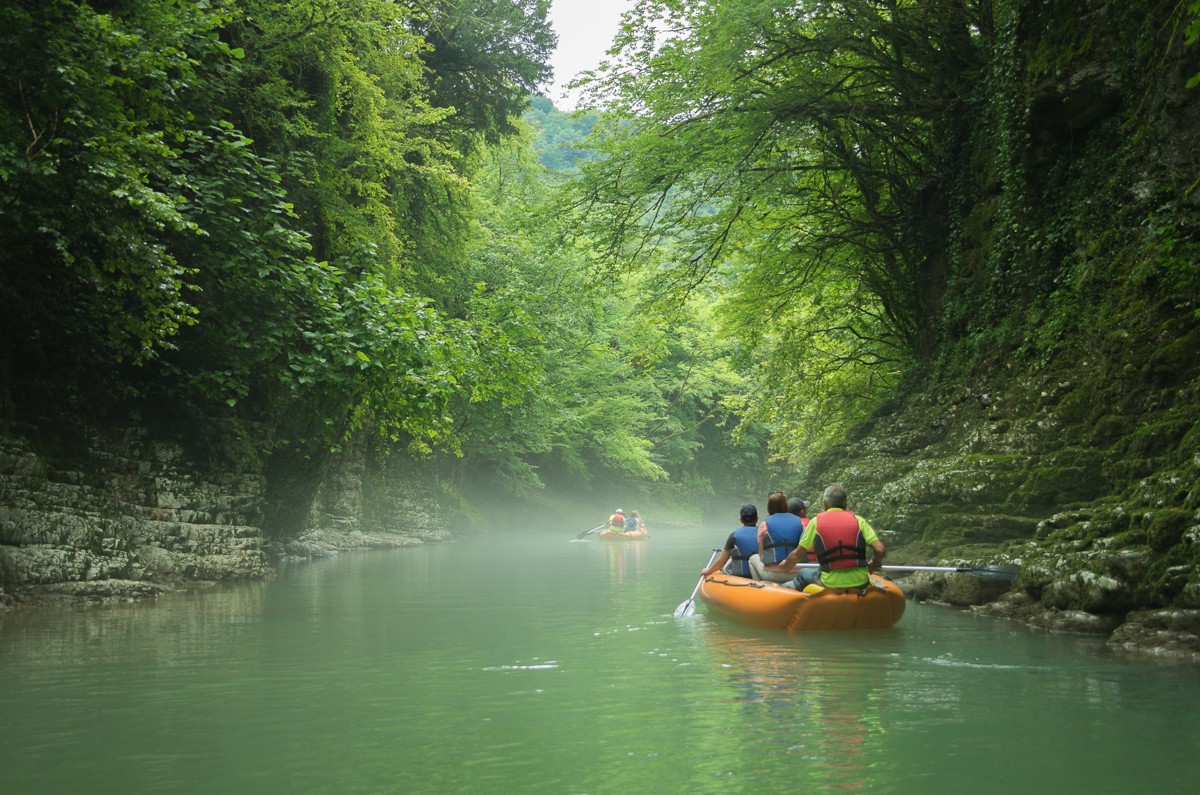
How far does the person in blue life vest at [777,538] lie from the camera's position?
10781 millimetres

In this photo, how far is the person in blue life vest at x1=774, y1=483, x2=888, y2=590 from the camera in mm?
9102

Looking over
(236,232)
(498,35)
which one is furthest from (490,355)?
(498,35)

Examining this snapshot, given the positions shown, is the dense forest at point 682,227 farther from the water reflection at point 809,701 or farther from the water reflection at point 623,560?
the water reflection at point 623,560

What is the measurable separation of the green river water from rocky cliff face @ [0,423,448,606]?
56 centimetres

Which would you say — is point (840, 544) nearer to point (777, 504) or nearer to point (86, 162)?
point (777, 504)

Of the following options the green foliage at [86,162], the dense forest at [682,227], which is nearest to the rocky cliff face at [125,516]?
the dense forest at [682,227]

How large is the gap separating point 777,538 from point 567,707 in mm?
5281

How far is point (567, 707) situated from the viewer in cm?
596

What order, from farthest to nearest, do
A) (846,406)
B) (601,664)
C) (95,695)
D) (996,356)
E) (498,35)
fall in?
(846,406) → (498,35) → (996,356) → (601,664) → (95,695)

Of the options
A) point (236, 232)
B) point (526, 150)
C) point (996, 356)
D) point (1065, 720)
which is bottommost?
point (1065, 720)

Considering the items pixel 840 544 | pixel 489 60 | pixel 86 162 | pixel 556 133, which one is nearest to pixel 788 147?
pixel 489 60

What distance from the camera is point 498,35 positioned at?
19.8 m

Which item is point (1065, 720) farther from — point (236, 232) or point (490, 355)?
point (490, 355)

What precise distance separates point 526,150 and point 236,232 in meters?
13.7
